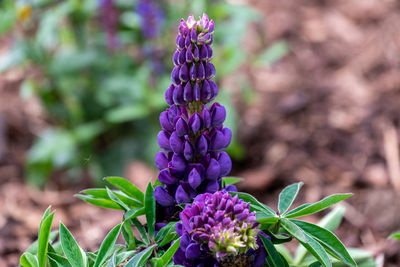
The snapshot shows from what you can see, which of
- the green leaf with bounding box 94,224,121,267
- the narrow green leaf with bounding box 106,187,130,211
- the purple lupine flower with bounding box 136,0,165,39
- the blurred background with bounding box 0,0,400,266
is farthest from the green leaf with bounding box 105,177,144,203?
the purple lupine flower with bounding box 136,0,165,39

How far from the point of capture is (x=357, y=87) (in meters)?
4.80

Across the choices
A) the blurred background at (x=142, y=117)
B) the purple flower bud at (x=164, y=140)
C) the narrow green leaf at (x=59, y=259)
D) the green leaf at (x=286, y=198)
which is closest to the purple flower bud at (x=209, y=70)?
the purple flower bud at (x=164, y=140)

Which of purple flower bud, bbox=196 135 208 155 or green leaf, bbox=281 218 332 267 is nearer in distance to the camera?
green leaf, bbox=281 218 332 267

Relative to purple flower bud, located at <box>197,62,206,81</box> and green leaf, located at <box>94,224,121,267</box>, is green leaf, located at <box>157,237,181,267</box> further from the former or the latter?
purple flower bud, located at <box>197,62,206,81</box>

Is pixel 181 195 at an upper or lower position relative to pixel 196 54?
lower

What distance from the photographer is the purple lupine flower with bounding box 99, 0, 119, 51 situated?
153 inches

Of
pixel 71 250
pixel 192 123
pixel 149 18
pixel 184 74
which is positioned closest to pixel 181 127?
pixel 192 123

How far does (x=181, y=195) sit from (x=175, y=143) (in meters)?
0.15

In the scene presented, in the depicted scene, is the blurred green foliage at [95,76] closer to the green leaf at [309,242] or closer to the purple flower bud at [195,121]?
the purple flower bud at [195,121]

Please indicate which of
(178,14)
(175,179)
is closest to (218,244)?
(175,179)

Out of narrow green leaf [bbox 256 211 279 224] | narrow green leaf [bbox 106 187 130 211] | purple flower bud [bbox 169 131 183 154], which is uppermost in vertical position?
purple flower bud [bbox 169 131 183 154]

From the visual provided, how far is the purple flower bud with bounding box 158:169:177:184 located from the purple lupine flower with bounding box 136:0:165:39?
2.58 metres

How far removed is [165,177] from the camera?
147 centimetres

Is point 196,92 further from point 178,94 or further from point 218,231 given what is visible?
point 218,231
